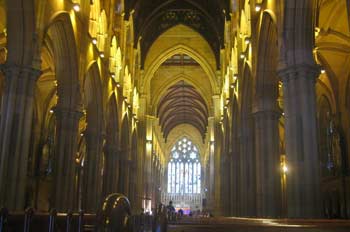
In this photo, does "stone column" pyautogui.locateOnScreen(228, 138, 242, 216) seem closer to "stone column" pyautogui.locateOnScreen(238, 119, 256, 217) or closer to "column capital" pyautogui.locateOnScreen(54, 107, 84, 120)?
"stone column" pyautogui.locateOnScreen(238, 119, 256, 217)

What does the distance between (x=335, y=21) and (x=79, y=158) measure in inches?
987

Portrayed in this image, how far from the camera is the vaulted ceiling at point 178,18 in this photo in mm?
35156

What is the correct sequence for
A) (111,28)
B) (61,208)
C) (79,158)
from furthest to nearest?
(79,158)
(111,28)
(61,208)

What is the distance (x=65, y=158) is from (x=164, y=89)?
2817cm

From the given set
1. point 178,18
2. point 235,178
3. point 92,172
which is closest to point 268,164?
point 235,178

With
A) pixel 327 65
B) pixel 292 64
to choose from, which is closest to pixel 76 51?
pixel 292 64

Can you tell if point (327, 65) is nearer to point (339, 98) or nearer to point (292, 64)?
point (339, 98)

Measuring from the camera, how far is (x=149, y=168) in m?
45.4

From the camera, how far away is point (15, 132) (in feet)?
43.7

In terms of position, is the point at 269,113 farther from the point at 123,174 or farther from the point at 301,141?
the point at 123,174

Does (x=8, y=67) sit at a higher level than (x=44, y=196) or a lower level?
higher

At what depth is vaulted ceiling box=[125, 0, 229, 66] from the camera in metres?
35.2

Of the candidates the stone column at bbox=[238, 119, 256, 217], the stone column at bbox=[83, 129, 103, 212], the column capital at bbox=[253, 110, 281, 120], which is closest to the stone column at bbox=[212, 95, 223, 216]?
the stone column at bbox=[238, 119, 256, 217]

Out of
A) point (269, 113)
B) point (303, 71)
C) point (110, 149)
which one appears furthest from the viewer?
point (110, 149)
